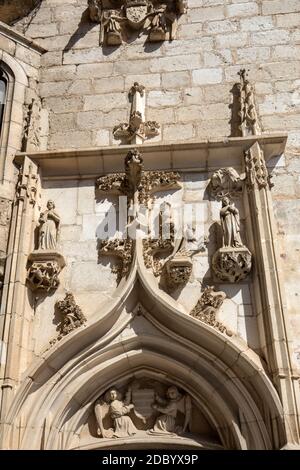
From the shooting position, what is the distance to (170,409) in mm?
5586

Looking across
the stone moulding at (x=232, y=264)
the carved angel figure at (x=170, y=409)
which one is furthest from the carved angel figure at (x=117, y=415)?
the stone moulding at (x=232, y=264)

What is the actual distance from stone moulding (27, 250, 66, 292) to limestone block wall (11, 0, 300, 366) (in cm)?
166

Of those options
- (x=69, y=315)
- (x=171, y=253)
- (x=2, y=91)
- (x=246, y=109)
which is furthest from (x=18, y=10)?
(x=69, y=315)

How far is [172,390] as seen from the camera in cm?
568

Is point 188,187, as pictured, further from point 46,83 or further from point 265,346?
point 46,83

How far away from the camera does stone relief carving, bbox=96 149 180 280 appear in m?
6.24

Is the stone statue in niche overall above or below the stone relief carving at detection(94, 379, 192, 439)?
above

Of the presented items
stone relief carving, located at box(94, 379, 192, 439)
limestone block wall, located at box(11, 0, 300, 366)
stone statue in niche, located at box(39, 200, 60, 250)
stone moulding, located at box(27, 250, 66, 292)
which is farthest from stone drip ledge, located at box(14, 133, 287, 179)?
stone relief carving, located at box(94, 379, 192, 439)

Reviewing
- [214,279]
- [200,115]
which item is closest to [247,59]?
[200,115]

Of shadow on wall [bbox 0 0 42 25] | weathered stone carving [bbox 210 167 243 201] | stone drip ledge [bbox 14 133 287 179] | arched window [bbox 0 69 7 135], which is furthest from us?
shadow on wall [bbox 0 0 42 25]

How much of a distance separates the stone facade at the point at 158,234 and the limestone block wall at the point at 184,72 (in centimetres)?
2

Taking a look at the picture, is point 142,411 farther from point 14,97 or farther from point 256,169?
point 14,97

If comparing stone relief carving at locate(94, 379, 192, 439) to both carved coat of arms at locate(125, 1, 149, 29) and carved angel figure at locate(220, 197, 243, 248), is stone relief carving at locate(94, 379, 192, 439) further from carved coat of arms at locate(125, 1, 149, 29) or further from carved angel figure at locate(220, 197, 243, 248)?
carved coat of arms at locate(125, 1, 149, 29)

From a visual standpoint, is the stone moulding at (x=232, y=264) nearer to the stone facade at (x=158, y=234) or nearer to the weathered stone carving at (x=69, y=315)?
the stone facade at (x=158, y=234)
